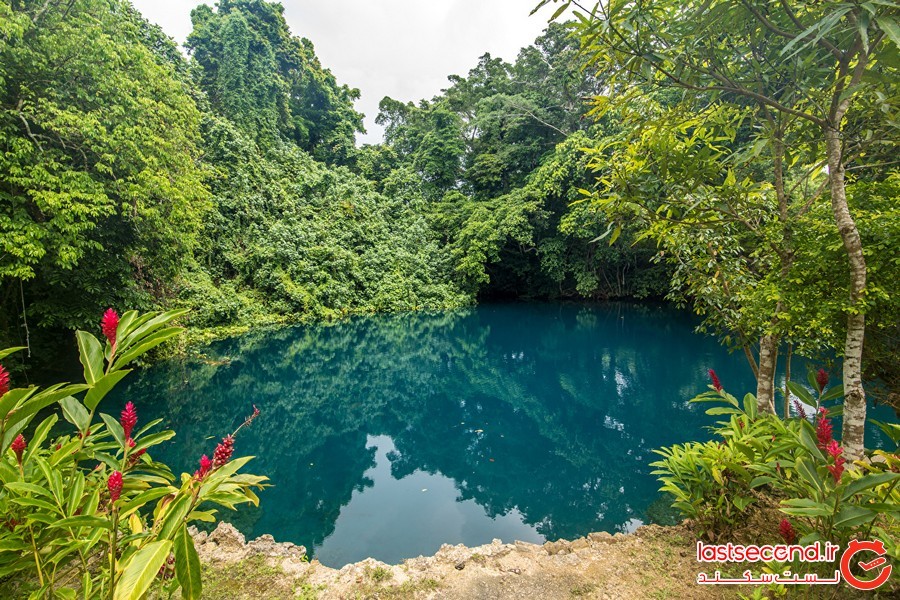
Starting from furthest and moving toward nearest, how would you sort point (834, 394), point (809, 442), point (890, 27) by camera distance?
point (834, 394) < point (809, 442) < point (890, 27)

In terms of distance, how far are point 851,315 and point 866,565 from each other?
1.09 meters

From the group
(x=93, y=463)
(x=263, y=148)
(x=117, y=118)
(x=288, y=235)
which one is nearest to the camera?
(x=93, y=463)

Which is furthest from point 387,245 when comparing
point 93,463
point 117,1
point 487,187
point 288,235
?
point 93,463

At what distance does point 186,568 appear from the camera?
1050mm

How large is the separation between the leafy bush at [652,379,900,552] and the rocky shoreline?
0.38m

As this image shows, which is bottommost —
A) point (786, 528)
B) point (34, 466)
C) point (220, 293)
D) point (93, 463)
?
point (93, 463)

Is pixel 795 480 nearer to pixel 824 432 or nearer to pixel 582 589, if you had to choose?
pixel 824 432

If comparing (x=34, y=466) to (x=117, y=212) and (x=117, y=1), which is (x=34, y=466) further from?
(x=117, y=1)

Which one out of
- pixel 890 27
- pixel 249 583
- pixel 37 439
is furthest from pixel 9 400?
pixel 890 27

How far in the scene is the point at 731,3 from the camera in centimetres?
187

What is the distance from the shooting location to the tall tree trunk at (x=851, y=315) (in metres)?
1.87

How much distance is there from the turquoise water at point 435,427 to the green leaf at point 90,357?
268cm

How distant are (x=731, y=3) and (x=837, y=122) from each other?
0.78 meters

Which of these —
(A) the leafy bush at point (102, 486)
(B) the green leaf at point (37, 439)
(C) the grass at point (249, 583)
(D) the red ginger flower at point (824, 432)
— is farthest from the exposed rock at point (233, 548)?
(D) the red ginger flower at point (824, 432)
